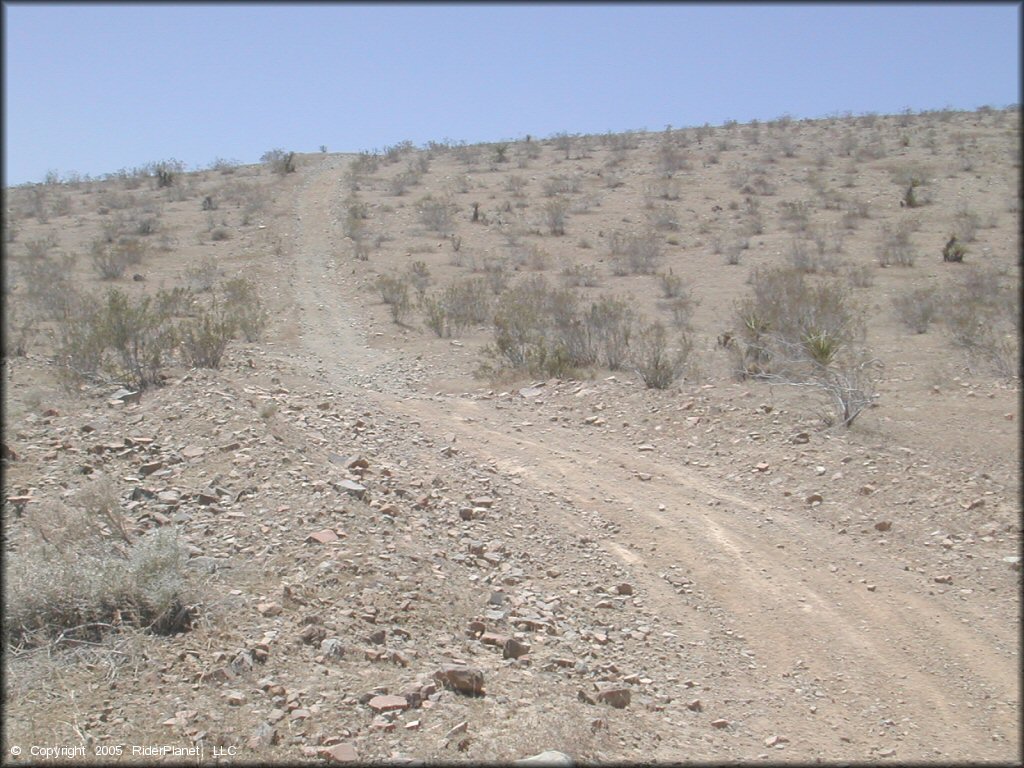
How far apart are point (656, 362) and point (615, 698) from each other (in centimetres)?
668

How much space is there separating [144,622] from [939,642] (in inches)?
198

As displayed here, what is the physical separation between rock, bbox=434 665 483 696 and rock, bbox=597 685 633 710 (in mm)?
713

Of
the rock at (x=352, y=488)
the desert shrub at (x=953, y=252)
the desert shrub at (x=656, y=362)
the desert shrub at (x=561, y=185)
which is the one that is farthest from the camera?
the desert shrub at (x=561, y=185)

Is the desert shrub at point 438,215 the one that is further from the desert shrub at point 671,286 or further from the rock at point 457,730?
the rock at point 457,730

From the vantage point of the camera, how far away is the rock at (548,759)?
3695 mm

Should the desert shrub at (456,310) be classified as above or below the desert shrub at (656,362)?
above

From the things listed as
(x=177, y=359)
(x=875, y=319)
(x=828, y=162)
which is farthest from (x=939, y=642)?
(x=828, y=162)

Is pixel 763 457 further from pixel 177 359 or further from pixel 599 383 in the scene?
pixel 177 359

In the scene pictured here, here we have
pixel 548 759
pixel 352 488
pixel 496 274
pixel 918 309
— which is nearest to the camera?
pixel 548 759

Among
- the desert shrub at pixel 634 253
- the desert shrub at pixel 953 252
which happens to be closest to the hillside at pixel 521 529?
the desert shrub at pixel 953 252

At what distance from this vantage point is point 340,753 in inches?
155

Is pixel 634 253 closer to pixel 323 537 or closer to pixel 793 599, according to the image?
pixel 793 599

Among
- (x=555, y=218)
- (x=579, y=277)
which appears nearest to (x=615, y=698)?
(x=579, y=277)

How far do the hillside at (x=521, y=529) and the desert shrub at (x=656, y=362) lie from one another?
0.45 feet
